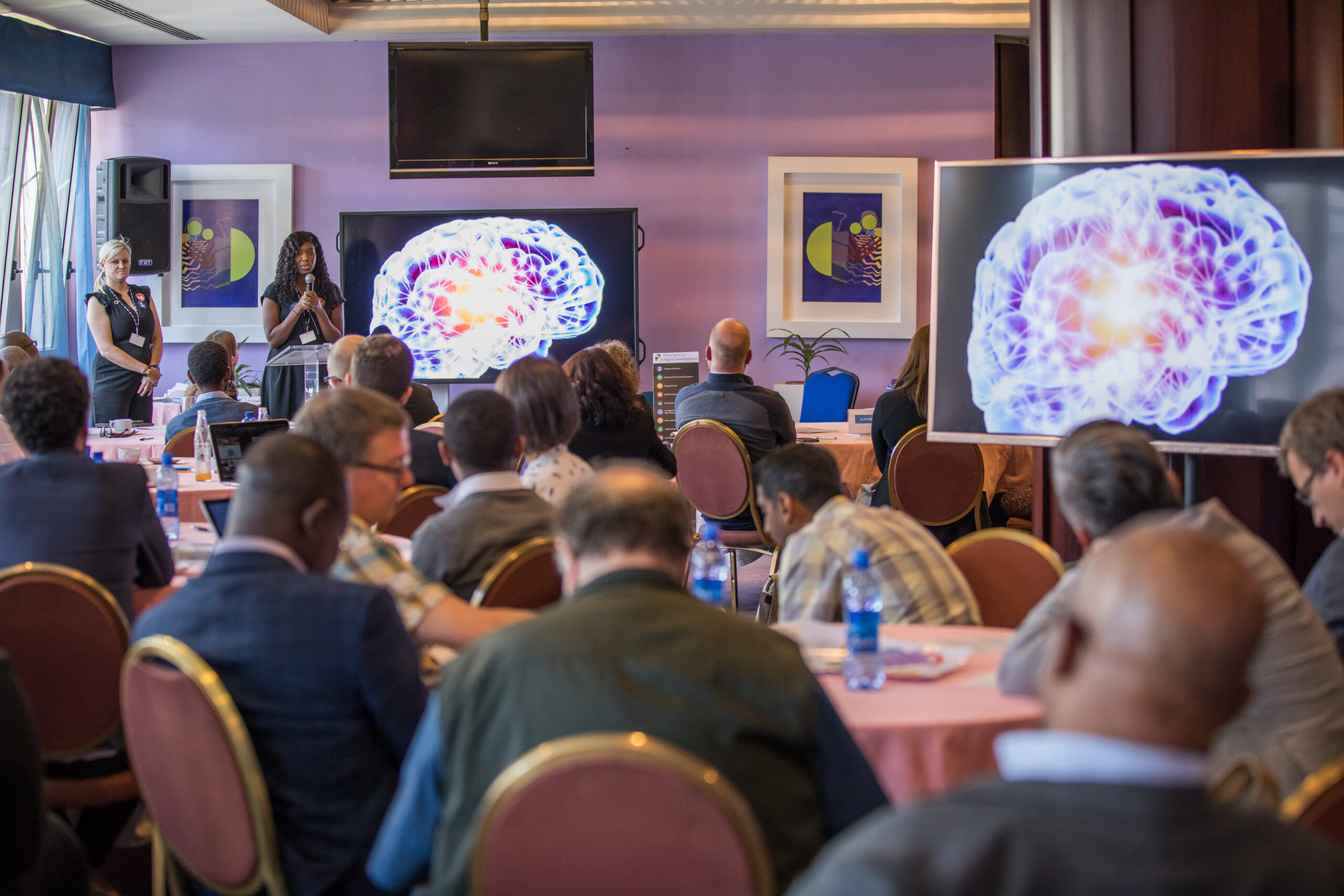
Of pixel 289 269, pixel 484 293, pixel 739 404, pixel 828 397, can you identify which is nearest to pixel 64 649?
pixel 739 404

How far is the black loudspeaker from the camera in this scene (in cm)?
813

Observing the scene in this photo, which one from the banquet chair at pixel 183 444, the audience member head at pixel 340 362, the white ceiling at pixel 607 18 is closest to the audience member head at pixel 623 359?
the audience member head at pixel 340 362

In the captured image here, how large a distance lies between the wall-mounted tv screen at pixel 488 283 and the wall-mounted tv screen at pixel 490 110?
0.87 meters

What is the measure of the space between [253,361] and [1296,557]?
703cm

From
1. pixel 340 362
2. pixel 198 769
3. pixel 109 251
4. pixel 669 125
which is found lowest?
pixel 198 769

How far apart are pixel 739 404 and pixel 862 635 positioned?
10.3ft

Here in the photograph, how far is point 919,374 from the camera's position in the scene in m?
5.11

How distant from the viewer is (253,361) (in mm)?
8844

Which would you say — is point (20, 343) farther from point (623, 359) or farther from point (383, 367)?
point (623, 359)

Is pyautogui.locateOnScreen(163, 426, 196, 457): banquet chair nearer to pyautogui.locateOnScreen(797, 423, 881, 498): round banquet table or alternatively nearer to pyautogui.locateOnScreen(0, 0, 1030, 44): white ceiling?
pyautogui.locateOnScreen(797, 423, 881, 498): round banquet table

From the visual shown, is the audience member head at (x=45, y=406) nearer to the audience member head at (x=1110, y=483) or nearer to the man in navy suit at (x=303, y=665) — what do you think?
the man in navy suit at (x=303, y=665)

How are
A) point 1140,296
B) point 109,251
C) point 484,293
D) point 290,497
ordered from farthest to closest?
point 484,293 < point 109,251 < point 1140,296 < point 290,497

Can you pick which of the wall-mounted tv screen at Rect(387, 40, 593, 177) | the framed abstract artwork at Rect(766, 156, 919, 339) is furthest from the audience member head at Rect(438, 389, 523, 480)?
the framed abstract artwork at Rect(766, 156, 919, 339)

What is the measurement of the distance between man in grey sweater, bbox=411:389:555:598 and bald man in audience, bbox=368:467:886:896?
1147 millimetres
